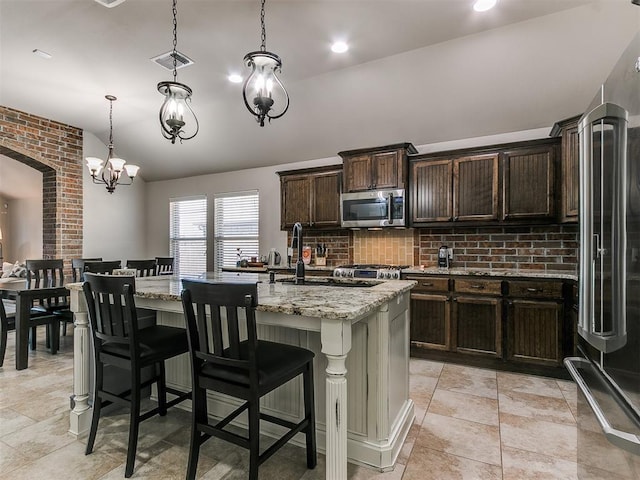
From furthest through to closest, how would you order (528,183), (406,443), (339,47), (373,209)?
(373,209)
(528,183)
(339,47)
(406,443)

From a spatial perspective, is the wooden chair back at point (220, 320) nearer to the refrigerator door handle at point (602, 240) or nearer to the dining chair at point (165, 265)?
the refrigerator door handle at point (602, 240)

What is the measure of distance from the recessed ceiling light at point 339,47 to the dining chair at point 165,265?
13.4ft

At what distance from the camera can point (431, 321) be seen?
364 centimetres

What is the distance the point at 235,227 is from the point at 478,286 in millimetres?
3965

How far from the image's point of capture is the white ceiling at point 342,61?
8.82ft

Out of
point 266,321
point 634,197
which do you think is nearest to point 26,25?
point 266,321

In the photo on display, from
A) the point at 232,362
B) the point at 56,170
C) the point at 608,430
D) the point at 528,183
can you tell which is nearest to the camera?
the point at 608,430

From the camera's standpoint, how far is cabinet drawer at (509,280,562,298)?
313cm

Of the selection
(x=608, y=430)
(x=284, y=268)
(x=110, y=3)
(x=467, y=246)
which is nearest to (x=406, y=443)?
(x=608, y=430)

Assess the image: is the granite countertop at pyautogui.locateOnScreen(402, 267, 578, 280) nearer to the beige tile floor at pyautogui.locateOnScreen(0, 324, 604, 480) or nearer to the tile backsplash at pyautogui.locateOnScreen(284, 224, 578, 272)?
the tile backsplash at pyautogui.locateOnScreen(284, 224, 578, 272)

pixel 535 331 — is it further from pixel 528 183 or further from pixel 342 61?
pixel 342 61

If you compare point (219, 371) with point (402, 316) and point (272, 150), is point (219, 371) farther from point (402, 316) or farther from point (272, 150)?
point (272, 150)

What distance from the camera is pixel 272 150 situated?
5.15 metres

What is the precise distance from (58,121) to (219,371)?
214 inches
